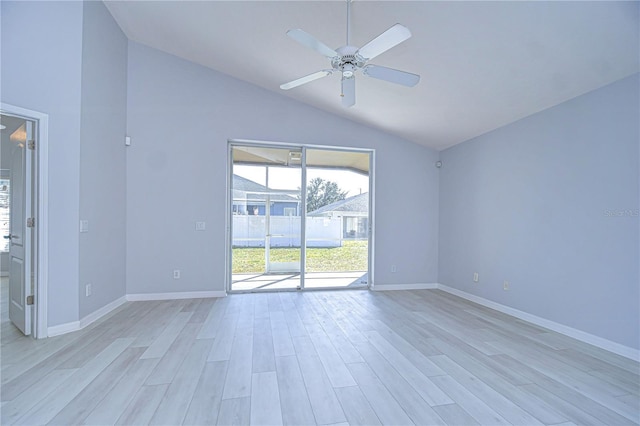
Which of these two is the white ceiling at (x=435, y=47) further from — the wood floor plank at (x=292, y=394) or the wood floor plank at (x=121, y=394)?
the wood floor plank at (x=121, y=394)

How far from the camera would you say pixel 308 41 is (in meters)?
2.16

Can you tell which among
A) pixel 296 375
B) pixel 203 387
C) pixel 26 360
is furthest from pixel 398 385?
pixel 26 360

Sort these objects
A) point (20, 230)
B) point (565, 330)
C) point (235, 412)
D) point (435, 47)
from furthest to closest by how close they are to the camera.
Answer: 1. point (565, 330)
2. point (20, 230)
3. point (435, 47)
4. point (235, 412)

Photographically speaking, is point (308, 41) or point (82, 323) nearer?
point (308, 41)

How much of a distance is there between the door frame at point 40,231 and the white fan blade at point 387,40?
10.3ft

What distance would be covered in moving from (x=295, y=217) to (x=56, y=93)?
3317 millimetres

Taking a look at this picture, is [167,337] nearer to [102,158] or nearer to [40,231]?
[40,231]

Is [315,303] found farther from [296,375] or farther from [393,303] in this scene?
[296,375]

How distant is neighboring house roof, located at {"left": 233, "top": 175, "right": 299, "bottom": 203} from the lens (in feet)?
15.8

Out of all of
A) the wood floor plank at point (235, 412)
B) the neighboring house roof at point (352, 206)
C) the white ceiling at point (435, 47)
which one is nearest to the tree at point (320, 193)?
the neighboring house roof at point (352, 206)

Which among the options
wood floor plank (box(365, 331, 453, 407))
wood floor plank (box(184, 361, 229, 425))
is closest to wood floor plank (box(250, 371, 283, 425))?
wood floor plank (box(184, 361, 229, 425))

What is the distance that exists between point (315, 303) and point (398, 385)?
2.18 meters

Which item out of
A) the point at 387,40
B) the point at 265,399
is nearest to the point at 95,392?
the point at 265,399

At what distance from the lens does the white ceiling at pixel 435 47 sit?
2336 mm
